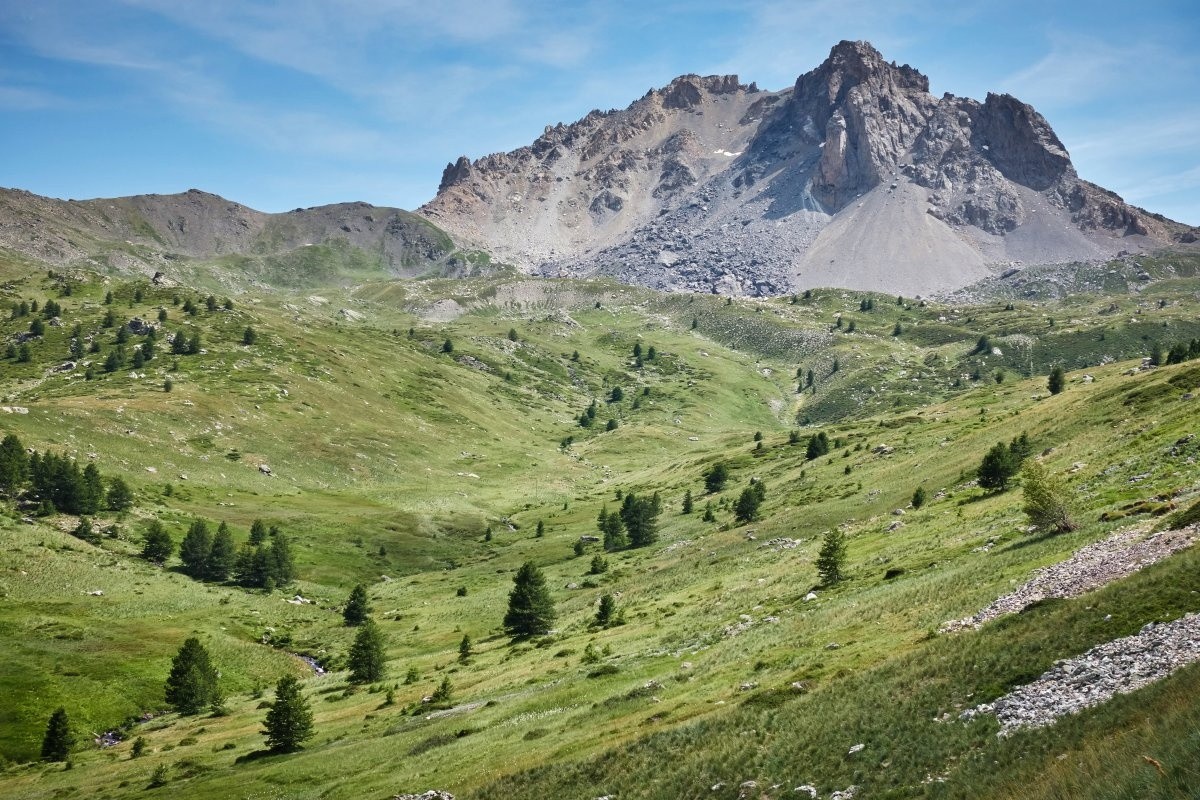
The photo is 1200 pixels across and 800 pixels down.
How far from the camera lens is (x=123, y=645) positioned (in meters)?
94.9

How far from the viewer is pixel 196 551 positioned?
442 feet

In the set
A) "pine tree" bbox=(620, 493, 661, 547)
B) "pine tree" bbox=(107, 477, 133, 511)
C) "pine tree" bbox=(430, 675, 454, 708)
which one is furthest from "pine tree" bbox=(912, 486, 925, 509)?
"pine tree" bbox=(107, 477, 133, 511)

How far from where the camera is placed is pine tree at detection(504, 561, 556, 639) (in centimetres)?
→ 9319

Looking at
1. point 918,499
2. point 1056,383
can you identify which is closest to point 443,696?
point 918,499

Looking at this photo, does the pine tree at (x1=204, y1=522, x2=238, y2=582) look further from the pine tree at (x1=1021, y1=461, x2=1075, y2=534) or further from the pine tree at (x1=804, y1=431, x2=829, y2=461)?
the pine tree at (x1=1021, y1=461, x2=1075, y2=534)

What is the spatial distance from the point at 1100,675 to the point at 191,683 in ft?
279

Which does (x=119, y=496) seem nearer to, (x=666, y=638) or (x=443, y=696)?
(x=443, y=696)

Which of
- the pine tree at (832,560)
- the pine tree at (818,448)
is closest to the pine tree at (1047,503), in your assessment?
the pine tree at (832,560)

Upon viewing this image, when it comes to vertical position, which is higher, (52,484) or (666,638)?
(52,484)

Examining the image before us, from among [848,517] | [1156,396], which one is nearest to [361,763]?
[848,517]

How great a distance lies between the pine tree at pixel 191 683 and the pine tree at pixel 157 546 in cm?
5424

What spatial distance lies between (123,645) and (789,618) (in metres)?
81.6

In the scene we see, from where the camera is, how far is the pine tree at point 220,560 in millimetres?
135625

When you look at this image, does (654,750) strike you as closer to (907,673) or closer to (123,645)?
(907,673)
